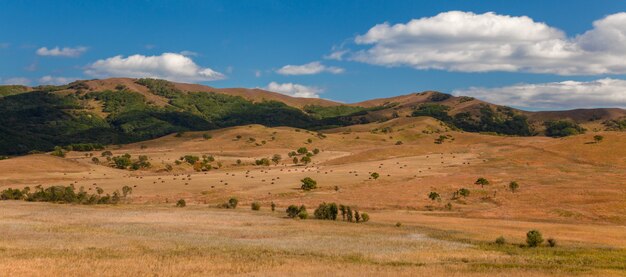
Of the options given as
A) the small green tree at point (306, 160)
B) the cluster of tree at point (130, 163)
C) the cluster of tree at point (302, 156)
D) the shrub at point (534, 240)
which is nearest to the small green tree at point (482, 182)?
the shrub at point (534, 240)

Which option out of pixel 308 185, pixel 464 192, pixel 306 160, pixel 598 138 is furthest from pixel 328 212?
pixel 598 138

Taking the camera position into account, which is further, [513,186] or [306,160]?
[306,160]

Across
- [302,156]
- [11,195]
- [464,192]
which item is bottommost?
[464,192]

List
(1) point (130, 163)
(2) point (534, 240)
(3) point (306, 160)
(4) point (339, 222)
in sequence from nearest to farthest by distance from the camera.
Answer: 1. (2) point (534, 240)
2. (4) point (339, 222)
3. (1) point (130, 163)
4. (3) point (306, 160)

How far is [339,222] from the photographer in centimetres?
6062

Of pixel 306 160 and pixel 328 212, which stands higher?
pixel 306 160

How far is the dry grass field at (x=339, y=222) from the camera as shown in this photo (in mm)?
33219

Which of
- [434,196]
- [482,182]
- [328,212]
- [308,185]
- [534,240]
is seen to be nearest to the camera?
[534,240]

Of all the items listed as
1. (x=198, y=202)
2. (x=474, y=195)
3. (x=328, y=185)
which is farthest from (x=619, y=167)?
(x=198, y=202)

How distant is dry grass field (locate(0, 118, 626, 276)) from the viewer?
3322 cm

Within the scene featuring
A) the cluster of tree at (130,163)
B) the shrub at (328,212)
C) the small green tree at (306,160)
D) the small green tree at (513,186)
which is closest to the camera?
the shrub at (328,212)

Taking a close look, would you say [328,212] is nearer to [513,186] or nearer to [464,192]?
[464,192]

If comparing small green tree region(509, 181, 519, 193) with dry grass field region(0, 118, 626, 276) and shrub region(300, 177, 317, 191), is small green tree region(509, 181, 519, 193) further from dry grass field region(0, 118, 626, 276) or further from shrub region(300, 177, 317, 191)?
shrub region(300, 177, 317, 191)

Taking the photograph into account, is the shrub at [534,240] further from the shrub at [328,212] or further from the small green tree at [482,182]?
the small green tree at [482,182]
